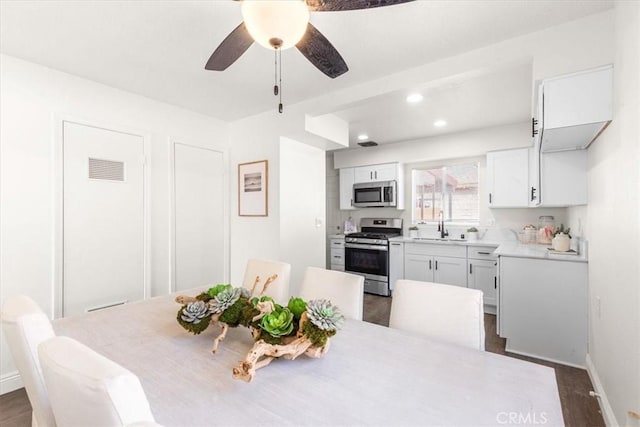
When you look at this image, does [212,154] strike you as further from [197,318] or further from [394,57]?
[197,318]

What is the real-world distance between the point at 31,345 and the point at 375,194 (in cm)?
421

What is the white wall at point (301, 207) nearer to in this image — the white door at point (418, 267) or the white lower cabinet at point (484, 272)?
the white door at point (418, 267)

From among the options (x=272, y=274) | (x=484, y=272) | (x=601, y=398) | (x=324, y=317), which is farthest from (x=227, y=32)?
(x=484, y=272)

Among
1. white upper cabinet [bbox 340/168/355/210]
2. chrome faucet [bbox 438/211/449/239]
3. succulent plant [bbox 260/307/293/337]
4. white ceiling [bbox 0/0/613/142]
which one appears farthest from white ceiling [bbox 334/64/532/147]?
succulent plant [bbox 260/307/293/337]

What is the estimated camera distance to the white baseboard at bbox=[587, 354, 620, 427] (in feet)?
5.46

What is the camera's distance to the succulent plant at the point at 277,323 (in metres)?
1.05

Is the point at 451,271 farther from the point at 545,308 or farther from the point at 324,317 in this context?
the point at 324,317

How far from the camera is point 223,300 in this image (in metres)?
1.27

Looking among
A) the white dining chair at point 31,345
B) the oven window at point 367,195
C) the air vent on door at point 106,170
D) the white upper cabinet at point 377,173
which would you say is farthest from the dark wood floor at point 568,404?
the white upper cabinet at point 377,173

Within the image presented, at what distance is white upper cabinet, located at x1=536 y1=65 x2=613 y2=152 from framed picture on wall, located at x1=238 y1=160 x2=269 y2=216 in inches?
96.3

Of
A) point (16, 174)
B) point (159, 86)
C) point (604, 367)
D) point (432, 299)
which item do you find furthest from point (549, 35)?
point (16, 174)

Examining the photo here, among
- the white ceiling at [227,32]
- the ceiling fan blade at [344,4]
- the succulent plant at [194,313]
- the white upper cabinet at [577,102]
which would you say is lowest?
the succulent plant at [194,313]

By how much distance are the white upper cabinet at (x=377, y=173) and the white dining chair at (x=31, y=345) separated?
4.28 metres

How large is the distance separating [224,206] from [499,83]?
3074 millimetres
